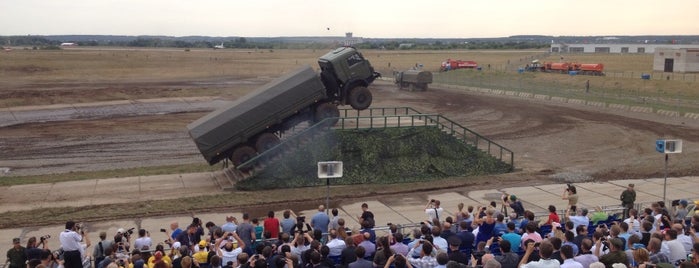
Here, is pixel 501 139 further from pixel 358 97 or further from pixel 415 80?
pixel 415 80

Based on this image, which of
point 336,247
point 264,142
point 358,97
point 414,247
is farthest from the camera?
point 358,97

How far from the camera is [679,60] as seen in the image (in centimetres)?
7238

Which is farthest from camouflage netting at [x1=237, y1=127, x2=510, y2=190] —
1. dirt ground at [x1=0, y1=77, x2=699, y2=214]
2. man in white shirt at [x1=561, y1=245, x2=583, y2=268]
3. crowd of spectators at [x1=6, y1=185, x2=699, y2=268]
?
man in white shirt at [x1=561, y1=245, x2=583, y2=268]

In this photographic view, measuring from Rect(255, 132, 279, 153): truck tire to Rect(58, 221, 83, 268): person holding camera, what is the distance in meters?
12.5

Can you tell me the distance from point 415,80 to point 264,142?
Result: 126 ft

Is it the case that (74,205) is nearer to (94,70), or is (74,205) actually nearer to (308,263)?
(308,263)

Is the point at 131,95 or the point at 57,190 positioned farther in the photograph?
the point at 131,95

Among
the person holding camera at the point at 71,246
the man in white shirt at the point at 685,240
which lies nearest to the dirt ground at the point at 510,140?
the person holding camera at the point at 71,246

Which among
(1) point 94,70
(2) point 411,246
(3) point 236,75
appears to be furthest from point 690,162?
(1) point 94,70

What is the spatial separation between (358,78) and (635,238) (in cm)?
1759

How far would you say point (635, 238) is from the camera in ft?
32.4

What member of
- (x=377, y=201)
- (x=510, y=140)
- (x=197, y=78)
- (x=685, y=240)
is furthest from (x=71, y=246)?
(x=197, y=78)

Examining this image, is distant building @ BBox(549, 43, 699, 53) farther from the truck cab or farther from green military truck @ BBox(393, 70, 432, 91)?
the truck cab

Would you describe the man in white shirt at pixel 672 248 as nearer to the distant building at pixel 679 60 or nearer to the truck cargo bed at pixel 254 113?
the truck cargo bed at pixel 254 113
